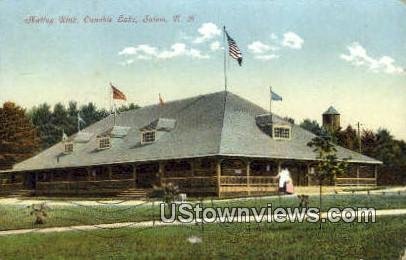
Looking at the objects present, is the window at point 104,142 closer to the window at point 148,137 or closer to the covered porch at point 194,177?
the covered porch at point 194,177

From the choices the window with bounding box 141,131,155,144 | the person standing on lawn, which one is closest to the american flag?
the person standing on lawn

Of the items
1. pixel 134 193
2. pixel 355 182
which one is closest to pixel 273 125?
pixel 355 182

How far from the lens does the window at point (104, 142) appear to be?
30938mm

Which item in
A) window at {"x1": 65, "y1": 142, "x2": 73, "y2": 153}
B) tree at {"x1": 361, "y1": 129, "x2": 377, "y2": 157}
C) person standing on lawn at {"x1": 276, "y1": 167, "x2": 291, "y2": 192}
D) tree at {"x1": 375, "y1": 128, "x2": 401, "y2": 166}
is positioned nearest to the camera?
person standing on lawn at {"x1": 276, "y1": 167, "x2": 291, "y2": 192}

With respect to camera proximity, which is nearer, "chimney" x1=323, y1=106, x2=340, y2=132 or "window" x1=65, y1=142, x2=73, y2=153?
"chimney" x1=323, y1=106, x2=340, y2=132

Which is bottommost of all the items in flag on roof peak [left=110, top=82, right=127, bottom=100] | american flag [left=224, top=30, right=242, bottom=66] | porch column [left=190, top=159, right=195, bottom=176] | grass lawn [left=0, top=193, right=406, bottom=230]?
grass lawn [left=0, top=193, right=406, bottom=230]

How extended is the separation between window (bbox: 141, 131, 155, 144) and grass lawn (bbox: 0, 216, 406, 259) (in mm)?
12562

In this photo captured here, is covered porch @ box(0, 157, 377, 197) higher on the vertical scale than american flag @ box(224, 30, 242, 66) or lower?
lower

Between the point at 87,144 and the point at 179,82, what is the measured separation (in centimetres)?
1692

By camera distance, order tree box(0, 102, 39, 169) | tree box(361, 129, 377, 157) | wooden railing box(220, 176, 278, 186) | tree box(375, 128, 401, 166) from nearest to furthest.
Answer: wooden railing box(220, 176, 278, 186) < tree box(375, 128, 401, 166) < tree box(0, 102, 39, 169) < tree box(361, 129, 377, 157)

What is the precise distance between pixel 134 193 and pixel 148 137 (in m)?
3.55

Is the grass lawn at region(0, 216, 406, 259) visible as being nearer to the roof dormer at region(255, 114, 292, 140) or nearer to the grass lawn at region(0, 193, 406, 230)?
the grass lawn at region(0, 193, 406, 230)

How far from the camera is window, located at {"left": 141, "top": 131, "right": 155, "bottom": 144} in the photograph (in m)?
28.3

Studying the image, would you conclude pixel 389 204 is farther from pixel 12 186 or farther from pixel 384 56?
pixel 12 186
